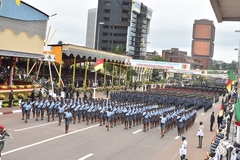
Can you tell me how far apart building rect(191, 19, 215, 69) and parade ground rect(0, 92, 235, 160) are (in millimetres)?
163489

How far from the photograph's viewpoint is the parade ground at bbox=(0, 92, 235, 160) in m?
12.7

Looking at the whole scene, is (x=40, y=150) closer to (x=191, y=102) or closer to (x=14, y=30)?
(x=14, y=30)

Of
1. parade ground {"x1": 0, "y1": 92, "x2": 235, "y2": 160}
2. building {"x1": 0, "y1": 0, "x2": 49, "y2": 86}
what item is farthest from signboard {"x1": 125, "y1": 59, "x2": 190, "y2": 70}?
parade ground {"x1": 0, "y1": 92, "x2": 235, "y2": 160}

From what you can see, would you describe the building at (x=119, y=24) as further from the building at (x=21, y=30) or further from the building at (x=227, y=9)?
the building at (x=227, y=9)

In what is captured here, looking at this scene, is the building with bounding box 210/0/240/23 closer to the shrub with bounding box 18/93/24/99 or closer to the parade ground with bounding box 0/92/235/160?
the parade ground with bounding box 0/92/235/160

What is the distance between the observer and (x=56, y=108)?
813 inches

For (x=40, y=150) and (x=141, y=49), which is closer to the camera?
(x=40, y=150)

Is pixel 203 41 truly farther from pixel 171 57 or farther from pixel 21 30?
pixel 21 30

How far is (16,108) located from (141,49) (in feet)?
287

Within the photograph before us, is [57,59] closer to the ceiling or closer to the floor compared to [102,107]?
closer to the ceiling

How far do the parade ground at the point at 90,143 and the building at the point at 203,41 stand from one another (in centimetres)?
16349

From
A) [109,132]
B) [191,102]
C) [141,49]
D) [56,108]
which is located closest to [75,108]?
[56,108]

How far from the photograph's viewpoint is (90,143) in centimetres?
1485

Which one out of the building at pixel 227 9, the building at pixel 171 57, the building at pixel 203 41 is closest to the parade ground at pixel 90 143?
the building at pixel 227 9
